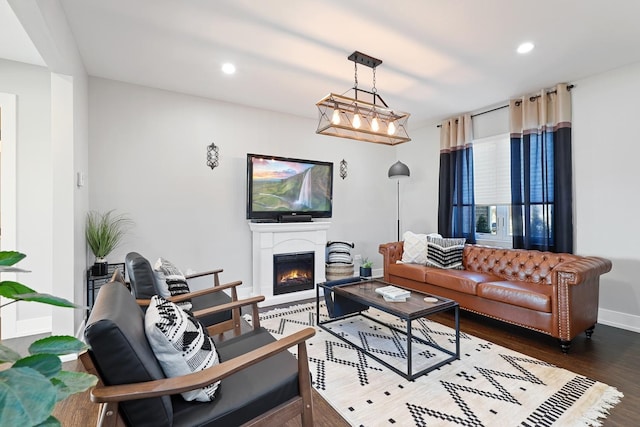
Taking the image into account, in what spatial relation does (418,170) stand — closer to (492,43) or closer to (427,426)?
(492,43)

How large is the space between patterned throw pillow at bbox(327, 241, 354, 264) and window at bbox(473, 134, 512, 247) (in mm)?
1962

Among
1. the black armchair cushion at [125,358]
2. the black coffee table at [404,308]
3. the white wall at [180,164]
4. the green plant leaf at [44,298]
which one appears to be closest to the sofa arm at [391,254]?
the black coffee table at [404,308]

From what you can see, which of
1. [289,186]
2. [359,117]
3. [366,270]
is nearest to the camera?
[359,117]

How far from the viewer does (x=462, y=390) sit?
2078mm

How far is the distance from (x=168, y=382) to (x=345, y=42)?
2.77 meters

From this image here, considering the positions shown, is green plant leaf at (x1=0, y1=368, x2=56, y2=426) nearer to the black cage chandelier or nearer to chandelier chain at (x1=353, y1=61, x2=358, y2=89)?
the black cage chandelier

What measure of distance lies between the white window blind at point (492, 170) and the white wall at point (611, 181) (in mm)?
789

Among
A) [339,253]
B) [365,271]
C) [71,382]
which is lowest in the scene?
[365,271]

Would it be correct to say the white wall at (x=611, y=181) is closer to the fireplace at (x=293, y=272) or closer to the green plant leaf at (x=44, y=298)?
the fireplace at (x=293, y=272)

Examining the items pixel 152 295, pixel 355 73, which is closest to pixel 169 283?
pixel 152 295

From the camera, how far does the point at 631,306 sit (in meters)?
3.14

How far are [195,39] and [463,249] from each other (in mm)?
3852

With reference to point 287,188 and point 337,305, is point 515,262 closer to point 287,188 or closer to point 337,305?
point 337,305

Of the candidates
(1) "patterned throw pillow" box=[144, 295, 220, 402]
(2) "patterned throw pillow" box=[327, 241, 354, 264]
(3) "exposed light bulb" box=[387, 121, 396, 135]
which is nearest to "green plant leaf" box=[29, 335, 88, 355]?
(1) "patterned throw pillow" box=[144, 295, 220, 402]
